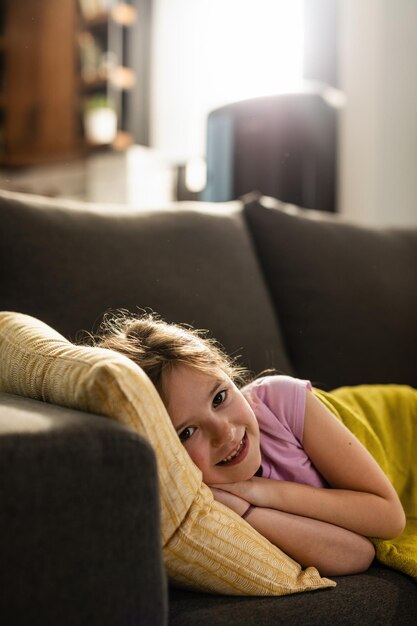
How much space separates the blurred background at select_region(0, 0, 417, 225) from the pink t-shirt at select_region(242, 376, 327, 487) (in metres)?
1.59

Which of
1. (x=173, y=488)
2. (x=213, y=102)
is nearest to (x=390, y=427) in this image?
(x=173, y=488)

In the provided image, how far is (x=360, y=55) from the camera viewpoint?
10.3ft

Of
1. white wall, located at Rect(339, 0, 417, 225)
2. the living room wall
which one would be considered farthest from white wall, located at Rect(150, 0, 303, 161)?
white wall, located at Rect(339, 0, 417, 225)

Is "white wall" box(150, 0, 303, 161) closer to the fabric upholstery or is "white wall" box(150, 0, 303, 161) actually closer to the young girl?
the young girl

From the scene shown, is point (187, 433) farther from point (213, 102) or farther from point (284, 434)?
point (213, 102)

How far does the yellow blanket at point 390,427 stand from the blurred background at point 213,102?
4.50 feet

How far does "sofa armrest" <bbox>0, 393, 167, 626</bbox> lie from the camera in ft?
1.74

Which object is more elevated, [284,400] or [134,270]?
[134,270]

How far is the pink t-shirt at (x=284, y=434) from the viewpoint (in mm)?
1002

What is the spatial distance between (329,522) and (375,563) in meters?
0.10

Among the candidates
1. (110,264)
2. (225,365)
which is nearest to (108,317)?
(110,264)

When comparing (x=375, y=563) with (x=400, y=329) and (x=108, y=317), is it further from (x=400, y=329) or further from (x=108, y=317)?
(x=400, y=329)

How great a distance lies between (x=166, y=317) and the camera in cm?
122

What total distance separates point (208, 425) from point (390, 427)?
491mm
